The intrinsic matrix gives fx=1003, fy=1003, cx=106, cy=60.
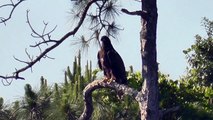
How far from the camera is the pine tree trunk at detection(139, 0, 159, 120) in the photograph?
10.6m

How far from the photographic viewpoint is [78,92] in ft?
44.3

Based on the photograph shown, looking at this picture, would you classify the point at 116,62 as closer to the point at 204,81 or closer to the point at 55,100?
the point at 55,100

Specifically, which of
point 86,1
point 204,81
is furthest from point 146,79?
point 204,81

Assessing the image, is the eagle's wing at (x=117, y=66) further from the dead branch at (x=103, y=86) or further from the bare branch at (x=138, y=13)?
the bare branch at (x=138, y=13)

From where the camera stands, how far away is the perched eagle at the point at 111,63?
1171 cm

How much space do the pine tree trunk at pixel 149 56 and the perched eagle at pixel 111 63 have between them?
3.21ft

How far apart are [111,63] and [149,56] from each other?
46.8 inches

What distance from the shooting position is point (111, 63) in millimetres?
11820

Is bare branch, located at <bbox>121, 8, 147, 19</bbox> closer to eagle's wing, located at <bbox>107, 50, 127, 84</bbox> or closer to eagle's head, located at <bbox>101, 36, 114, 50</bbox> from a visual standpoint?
eagle's head, located at <bbox>101, 36, 114, 50</bbox>

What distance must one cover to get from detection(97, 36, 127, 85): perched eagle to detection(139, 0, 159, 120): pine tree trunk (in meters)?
0.98

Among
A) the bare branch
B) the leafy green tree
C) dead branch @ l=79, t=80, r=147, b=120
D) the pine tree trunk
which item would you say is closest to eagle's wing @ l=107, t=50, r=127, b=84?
dead branch @ l=79, t=80, r=147, b=120

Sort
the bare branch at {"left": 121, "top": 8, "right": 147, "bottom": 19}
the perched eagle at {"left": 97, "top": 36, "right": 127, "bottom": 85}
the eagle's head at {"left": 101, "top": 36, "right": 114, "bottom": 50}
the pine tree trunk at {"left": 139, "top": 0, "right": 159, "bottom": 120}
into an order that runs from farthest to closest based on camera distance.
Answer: the perched eagle at {"left": 97, "top": 36, "right": 127, "bottom": 85} < the eagle's head at {"left": 101, "top": 36, "right": 114, "bottom": 50} < the pine tree trunk at {"left": 139, "top": 0, "right": 159, "bottom": 120} < the bare branch at {"left": 121, "top": 8, "right": 147, "bottom": 19}

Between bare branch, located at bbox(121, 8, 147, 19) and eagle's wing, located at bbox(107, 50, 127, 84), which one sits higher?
bare branch, located at bbox(121, 8, 147, 19)

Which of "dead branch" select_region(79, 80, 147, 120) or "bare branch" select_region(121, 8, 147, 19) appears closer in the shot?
"bare branch" select_region(121, 8, 147, 19)
